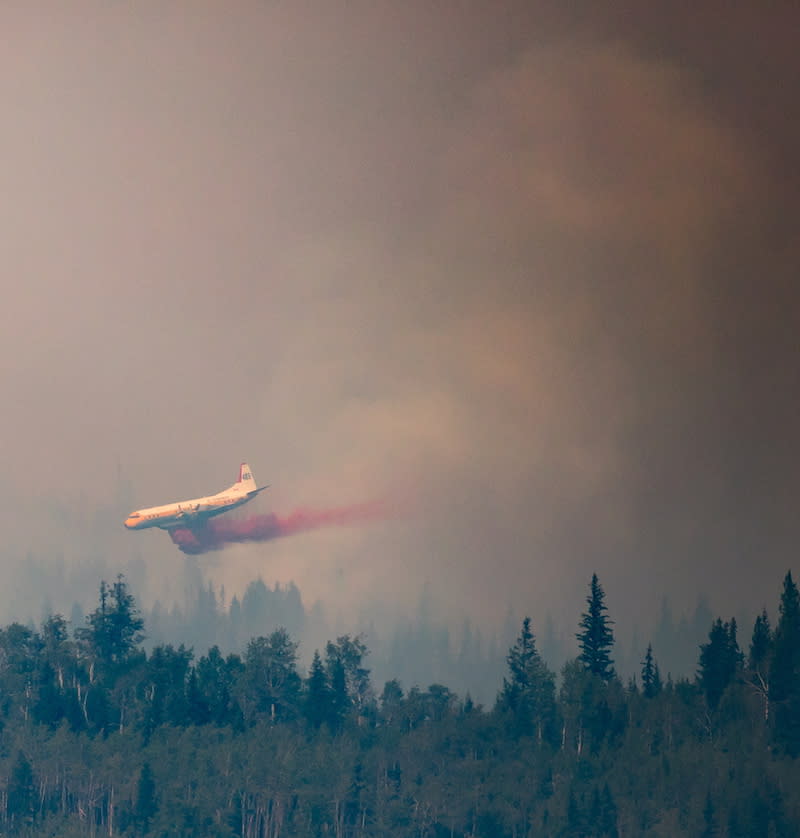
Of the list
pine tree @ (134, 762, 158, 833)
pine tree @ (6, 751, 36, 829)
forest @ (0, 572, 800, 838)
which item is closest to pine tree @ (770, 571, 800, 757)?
forest @ (0, 572, 800, 838)

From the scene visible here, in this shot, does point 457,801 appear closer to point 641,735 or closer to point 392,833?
point 392,833

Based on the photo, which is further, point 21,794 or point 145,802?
point 21,794

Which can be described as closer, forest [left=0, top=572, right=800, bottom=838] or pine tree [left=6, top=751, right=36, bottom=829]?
forest [left=0, top=572, right=800, bottom=838]

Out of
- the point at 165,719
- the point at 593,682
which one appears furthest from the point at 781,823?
the point at 165,719

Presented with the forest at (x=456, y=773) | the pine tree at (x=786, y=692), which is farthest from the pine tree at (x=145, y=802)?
the pine tree at (x=786, y=692)

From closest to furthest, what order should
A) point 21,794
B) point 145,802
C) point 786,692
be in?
1. point 145,802
2. point 21,794
3. point 786,692

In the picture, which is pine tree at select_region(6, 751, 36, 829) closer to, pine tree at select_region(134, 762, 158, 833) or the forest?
the forest

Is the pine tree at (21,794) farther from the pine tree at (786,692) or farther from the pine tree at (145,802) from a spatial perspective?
the pine tree at (786,692)

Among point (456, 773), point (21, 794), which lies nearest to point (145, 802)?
point (21, 794)

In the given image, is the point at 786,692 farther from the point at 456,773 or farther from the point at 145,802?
the point at 145,802

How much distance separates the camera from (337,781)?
593 ft

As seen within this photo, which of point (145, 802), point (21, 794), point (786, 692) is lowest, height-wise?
point (145, 802)

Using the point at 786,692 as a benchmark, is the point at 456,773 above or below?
below

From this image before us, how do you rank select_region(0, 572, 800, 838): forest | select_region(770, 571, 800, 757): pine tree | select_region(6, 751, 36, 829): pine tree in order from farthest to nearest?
select_region(770, 571, 800, 757): pine tree → select_region(6, 751, 36, 829): pine tree → select_region(0, 572, 800, 838): forest
